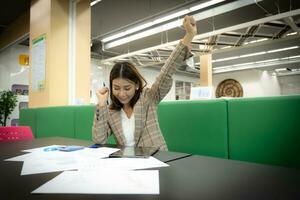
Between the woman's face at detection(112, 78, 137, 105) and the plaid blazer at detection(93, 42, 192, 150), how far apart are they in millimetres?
86

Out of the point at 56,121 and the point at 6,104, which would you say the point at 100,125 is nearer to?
the point at 56,121

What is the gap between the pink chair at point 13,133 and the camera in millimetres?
1920

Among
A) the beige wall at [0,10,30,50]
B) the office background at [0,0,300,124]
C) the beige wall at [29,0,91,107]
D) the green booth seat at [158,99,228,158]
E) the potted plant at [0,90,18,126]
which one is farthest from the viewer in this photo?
the potted plant at [0,90,18,126]

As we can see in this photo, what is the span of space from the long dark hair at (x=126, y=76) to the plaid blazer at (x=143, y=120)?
0.05 metres

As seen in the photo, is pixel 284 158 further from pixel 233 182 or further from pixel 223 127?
pixel 233 182

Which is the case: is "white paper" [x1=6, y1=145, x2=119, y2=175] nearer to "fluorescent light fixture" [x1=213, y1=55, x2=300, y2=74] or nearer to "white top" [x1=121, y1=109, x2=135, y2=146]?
"white top" [x1=121, y1=109, x2=135, y2=146]

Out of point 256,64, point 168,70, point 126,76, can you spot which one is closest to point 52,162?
point 126,76

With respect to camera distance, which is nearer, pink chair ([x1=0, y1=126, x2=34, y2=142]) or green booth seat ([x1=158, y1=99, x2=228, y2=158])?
green booth seat ([x1=158, y1=99, x2=228, y2=158])

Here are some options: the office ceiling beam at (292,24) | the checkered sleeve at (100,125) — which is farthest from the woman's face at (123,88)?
the office ceiling beam at (292,24)

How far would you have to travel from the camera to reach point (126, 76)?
136 cm

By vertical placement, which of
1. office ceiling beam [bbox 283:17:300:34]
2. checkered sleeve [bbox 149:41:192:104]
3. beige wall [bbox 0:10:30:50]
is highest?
beige wall [bbox 0:10:30:50]

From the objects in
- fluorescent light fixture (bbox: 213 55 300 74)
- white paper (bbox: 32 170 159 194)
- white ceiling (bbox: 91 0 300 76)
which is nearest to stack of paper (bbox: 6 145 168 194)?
white paper (bbox: 32 170 159 194)

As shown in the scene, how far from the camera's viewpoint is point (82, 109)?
8.20 ft

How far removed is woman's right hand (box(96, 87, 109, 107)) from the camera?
4.51ft
